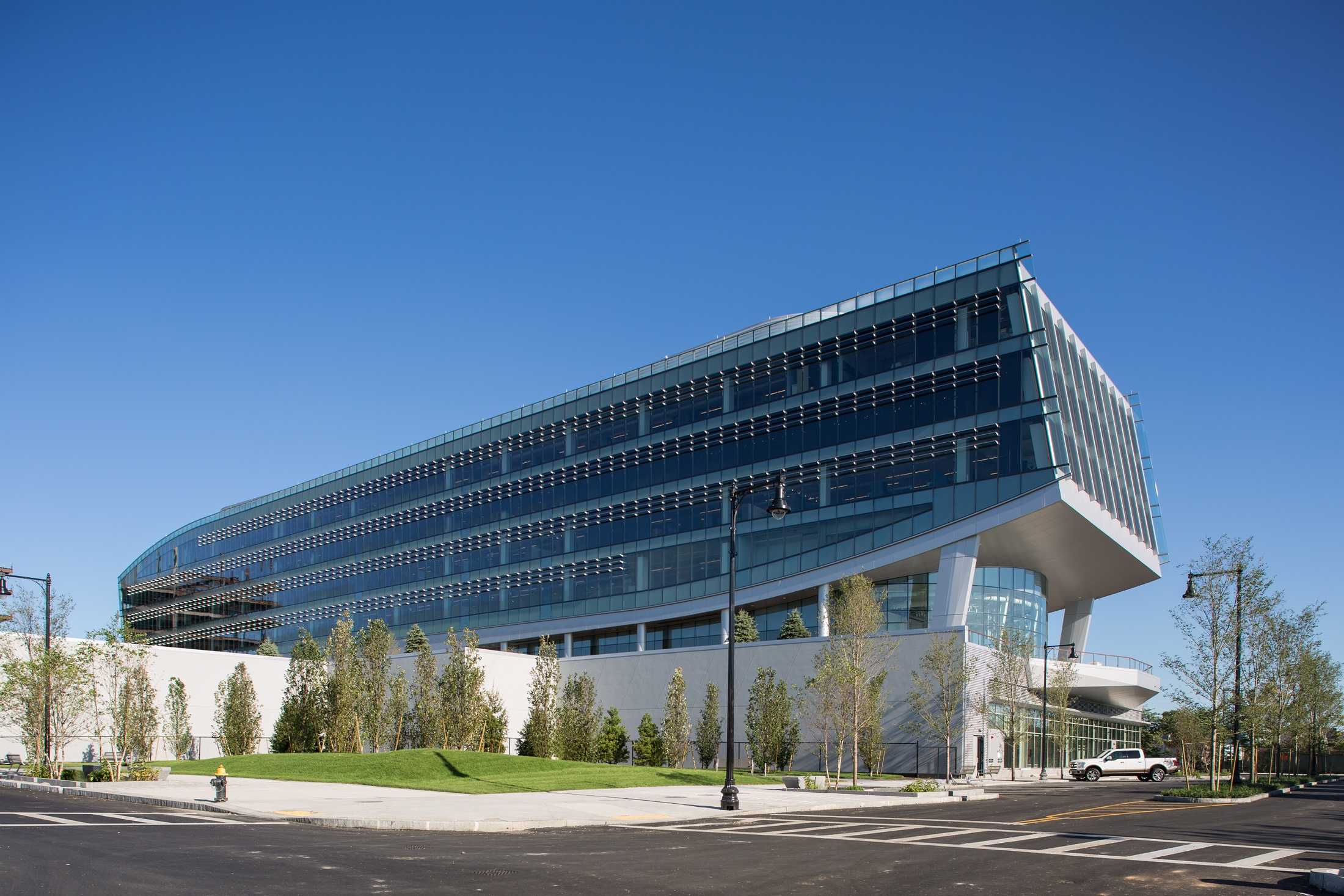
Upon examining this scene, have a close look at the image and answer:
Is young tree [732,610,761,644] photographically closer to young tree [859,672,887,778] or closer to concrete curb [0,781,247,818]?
young tree [859,672,887,778]

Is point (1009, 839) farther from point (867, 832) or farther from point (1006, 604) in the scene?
point (1006, 604)

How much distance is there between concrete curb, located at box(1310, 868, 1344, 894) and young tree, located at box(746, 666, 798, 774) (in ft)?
116

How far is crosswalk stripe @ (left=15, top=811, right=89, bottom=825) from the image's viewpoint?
A: 2109 centimetres

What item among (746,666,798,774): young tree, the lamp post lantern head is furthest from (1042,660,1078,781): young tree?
the lamp post lantern head

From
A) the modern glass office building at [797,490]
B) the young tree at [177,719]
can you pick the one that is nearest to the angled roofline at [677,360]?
the modern glass office building at [797,490]

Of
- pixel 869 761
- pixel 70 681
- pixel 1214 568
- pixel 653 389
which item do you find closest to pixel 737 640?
pixel 869 761

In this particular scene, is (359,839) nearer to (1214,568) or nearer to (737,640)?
(1214,568)

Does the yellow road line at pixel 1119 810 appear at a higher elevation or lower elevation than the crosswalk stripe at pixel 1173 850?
lower

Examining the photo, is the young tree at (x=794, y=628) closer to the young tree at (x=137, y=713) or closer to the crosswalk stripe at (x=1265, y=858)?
the young tree at (x=137, y=713)

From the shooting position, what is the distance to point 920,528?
54.6 meters

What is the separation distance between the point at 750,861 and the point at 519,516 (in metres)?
62.4

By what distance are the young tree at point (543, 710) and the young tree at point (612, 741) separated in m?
3.70

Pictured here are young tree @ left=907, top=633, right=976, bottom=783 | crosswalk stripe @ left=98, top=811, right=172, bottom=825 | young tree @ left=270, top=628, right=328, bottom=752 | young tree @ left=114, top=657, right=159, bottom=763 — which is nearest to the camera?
crosswalk stripe @ left=98, top=811, right=172, bottom=825

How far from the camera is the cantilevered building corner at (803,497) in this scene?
53.1 metres
